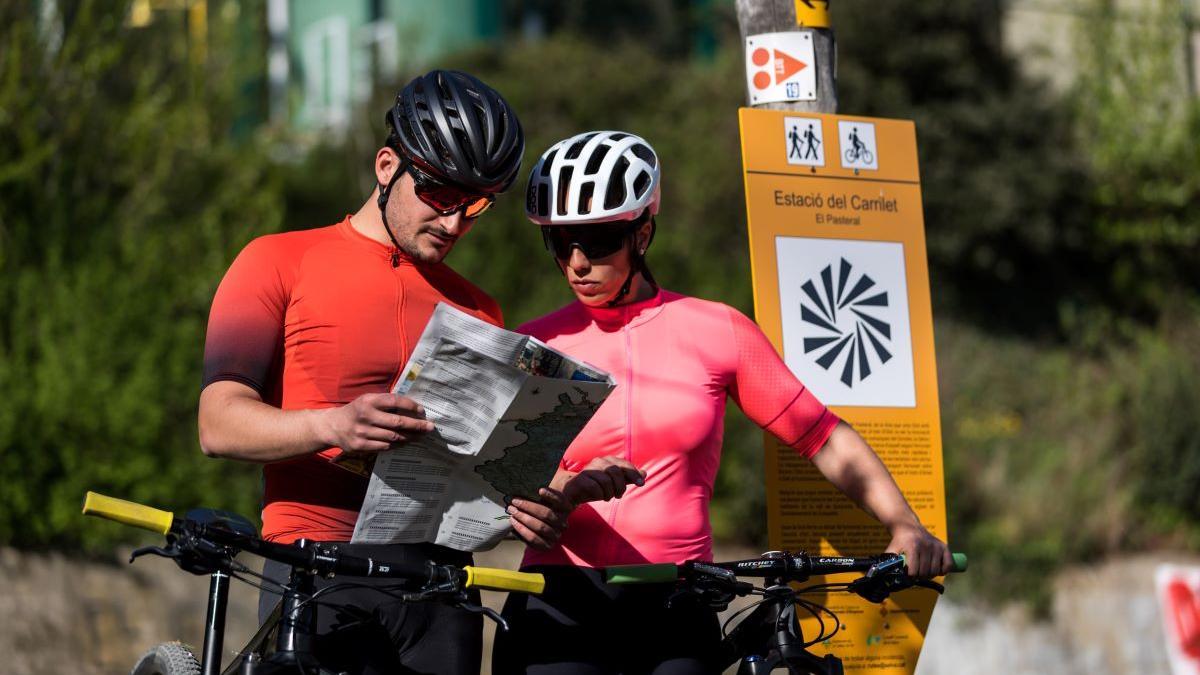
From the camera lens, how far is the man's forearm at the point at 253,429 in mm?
3264

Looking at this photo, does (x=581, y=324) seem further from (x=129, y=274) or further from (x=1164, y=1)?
(x=1164, y=1)

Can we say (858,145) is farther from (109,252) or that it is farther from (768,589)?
(109,252)

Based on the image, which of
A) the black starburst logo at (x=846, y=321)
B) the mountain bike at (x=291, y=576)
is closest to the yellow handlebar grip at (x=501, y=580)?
the mountain bike at (x=291, y=576)

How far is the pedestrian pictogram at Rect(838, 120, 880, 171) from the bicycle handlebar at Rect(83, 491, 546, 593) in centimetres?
234

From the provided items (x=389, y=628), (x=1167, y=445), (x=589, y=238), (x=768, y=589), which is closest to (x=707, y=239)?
(x=1167, y=445)

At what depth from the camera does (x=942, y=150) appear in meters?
17.6

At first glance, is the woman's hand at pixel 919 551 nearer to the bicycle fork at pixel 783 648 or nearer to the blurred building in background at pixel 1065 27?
the bicycle fork at pixel 783 648

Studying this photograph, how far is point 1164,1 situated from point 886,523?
637 inches

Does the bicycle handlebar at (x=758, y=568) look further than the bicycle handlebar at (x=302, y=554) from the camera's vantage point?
Yes

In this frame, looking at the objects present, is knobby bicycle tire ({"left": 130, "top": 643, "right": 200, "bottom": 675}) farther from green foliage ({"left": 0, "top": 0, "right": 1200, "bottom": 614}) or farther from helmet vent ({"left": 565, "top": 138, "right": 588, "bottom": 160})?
green foliage ({"left": 0, "top": 0, "right": 1200, "bottom": 614})

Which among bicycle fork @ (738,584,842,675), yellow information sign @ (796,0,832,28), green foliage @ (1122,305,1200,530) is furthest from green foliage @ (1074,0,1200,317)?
bicycle fork @ (738,584,842,675)

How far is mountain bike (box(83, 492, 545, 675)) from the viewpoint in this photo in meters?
3.12

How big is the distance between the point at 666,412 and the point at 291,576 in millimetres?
1117

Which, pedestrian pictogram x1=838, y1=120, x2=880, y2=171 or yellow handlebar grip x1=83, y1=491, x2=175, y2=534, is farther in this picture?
pedestrian pictogram x1=838, y1=120, x2=880, y2=171
